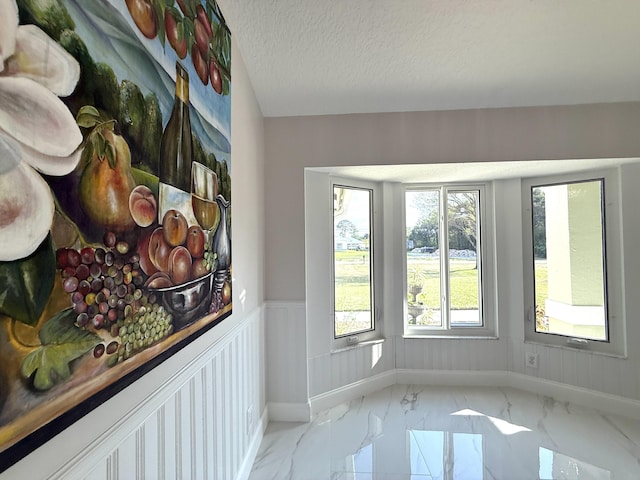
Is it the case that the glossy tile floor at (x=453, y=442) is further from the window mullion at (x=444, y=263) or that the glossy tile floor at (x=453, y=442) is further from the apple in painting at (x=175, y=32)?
the apple in painting at (x=175, y=32)

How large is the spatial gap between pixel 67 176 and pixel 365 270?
2421 millimetres

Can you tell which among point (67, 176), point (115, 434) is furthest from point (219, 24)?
point (115, 434)

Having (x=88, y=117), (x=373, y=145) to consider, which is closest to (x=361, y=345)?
(x=373, y=145)

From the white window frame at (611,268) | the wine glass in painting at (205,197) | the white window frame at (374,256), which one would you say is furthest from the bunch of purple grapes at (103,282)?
the white window frame at (611,268)

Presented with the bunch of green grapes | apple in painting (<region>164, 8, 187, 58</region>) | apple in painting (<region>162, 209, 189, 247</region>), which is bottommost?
the bunch of green grapes

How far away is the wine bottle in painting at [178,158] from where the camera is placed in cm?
92

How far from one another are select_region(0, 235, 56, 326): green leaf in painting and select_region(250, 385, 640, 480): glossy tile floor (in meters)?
1.74

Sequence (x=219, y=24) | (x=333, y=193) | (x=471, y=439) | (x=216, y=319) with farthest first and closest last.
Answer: (x=333, y=193) < (x=471, y=439) < (x=219, y=24) < (x=216, y=319)

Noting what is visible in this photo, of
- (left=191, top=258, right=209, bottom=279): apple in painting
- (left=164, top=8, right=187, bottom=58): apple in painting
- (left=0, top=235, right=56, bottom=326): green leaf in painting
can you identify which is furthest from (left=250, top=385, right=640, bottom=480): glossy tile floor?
(left=164, top=8, right=187, bottom=58): apple in painting

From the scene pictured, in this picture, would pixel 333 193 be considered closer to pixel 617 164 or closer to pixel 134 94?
pixel 134 94

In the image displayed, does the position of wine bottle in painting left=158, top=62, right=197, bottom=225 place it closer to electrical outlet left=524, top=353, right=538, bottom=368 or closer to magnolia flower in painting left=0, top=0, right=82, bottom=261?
magnolia flower in painting left=0, top=0, right=82, bottom=261

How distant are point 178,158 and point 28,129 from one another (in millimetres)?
500

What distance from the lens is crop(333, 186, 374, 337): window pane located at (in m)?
2.68

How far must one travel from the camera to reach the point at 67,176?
58 centimetres
